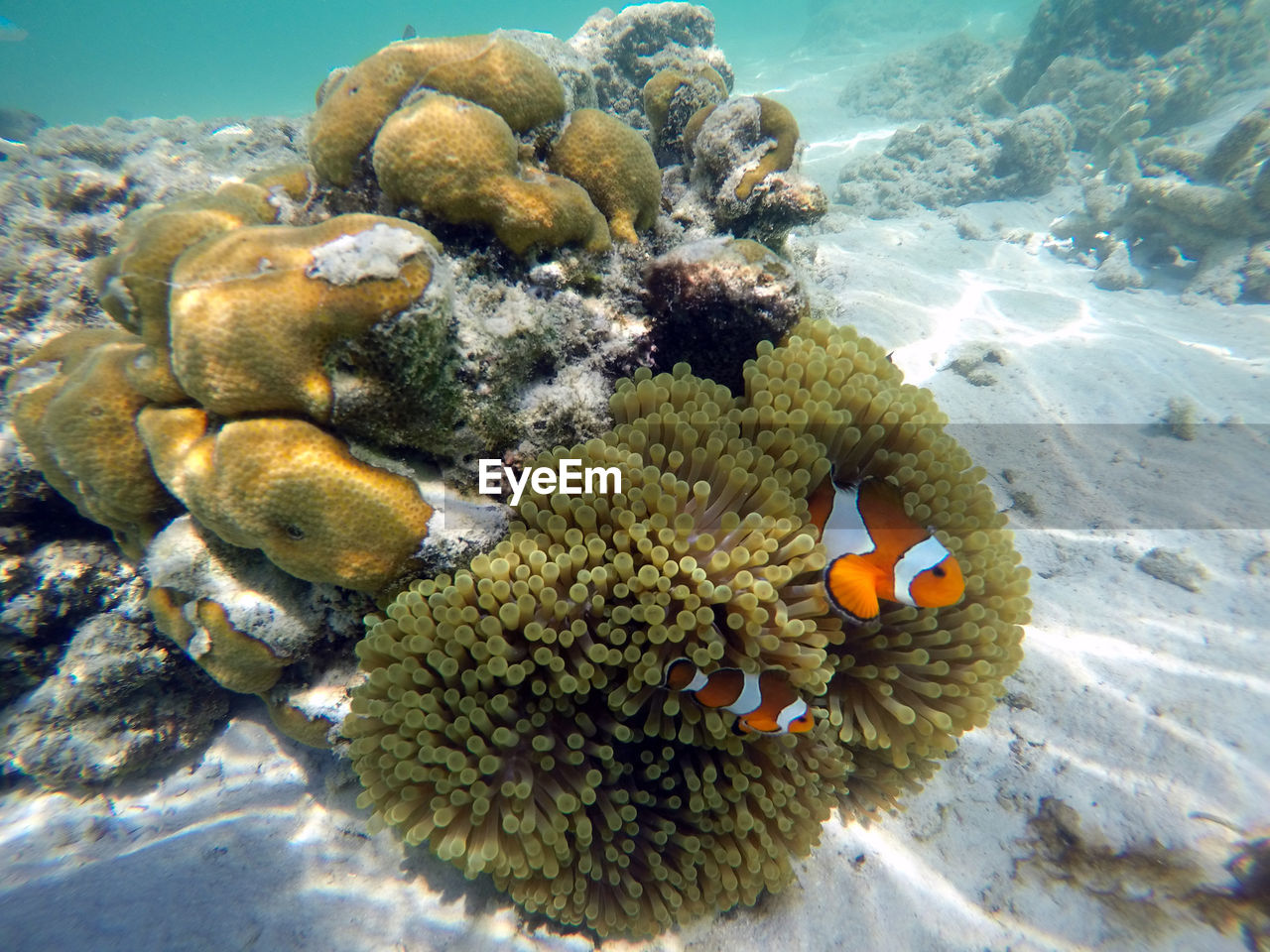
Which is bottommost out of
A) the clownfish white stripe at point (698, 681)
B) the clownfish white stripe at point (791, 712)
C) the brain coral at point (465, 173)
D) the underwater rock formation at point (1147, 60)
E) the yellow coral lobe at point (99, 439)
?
the clownfish white stripe at point (791, 712)

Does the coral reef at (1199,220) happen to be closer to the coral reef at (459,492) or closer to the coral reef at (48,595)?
the coral reef at (459,492)

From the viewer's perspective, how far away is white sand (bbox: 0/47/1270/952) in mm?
2412

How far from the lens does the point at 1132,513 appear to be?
430cm

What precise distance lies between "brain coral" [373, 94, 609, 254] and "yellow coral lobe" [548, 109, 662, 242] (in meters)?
0.41

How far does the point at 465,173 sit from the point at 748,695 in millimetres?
2417

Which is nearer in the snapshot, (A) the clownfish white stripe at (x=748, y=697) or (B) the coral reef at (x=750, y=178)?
(A) the clownfish white stripe at (x=748, y=697)

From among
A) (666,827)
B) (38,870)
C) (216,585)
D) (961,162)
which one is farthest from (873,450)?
(961,162)

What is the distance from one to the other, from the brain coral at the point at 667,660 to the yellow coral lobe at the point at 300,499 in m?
0.24

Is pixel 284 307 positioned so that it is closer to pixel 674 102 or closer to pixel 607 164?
pixel 607 164

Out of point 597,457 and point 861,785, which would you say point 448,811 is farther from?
point 861,785

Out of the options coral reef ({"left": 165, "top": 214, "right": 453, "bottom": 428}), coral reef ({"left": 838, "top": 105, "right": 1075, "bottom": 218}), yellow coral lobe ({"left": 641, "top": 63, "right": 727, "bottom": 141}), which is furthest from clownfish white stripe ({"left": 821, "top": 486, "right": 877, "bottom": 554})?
coral reef ({"left": 838, "top": 105, "right": 1075, "bottom": 218})

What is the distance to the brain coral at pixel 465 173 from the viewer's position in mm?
2465

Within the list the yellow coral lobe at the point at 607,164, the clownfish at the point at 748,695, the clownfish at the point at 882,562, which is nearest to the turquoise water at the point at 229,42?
the yellow coral lobe at the point at 607,164

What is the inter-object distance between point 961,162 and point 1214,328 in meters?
6.74
